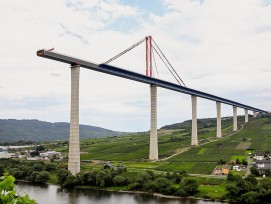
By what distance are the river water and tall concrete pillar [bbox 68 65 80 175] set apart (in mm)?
7547

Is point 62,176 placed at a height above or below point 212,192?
above

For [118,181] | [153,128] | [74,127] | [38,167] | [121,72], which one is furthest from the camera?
[153,128]

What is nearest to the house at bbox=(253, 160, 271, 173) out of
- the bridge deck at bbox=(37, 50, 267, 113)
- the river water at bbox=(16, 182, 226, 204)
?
the river water at bbox=(16, 182, 226, 204)

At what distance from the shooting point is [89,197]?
4409 centimetres

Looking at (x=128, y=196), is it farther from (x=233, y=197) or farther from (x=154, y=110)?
(x=154, y=110)

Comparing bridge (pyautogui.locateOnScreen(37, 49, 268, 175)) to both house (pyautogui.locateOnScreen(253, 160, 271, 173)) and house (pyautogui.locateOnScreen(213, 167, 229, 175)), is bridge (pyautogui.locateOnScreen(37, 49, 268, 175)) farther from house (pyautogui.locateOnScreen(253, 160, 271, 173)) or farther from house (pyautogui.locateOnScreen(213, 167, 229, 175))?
house (pyautogui.locateOnScreen(253, 160, 271, 173))

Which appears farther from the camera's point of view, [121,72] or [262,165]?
[121,72]

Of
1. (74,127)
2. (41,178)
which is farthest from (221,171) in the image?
(41,178)

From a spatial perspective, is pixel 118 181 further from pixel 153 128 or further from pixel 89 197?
pixel 153 128

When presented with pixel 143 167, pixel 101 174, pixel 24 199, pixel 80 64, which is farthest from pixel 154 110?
pixel 24 199

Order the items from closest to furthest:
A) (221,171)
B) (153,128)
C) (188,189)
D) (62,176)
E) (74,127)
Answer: (188,189)
(62,176)
(74,127)
(221,171)
(153,128)

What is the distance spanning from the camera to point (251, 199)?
39125 mm

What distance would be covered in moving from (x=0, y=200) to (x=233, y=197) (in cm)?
3723

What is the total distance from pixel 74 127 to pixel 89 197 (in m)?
16.0
